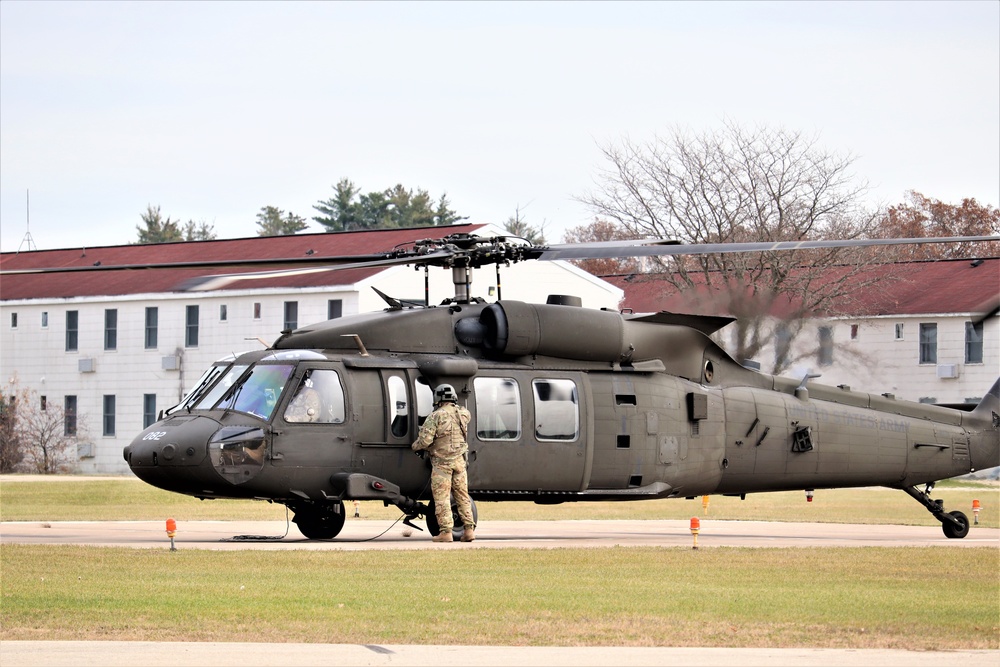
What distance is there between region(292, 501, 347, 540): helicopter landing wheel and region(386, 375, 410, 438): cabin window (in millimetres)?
2033

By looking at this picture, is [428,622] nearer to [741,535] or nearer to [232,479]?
[232,479]

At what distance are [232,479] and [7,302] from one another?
45.4 m

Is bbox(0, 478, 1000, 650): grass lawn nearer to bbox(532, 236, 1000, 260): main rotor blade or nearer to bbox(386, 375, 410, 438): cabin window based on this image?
bbox(386, 375, 410, 438): cabin window

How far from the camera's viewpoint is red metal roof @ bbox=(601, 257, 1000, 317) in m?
53.5

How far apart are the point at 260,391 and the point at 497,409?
3.25 m

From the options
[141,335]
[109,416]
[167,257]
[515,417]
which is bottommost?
[109,416]

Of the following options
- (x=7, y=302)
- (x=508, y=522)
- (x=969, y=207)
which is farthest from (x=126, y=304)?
(x=969, y=207)

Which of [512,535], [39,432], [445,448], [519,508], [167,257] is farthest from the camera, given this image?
[167,257]

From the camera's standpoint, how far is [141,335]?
57.9m

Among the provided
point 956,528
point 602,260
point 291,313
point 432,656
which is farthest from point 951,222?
point 432,656

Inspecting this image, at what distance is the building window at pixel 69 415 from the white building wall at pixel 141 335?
0.95 feet

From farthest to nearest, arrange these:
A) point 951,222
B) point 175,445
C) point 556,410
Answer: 1. point 951,222
2. point 556,410
3. point 175,445

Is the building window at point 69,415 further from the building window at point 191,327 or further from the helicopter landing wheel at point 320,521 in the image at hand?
the helicopter landing wheel at point 320,521

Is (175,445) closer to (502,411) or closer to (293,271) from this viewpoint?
(293,271)
